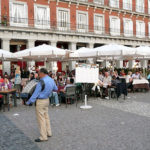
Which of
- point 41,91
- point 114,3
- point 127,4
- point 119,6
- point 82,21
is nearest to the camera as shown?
point 41,91

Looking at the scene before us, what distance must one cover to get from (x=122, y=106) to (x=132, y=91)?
5300 mm

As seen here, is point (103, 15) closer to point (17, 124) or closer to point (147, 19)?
point (147, 19)

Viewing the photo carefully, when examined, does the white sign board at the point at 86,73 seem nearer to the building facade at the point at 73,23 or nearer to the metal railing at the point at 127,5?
the building facade at the point at 73,23

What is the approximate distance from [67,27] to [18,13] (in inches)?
217

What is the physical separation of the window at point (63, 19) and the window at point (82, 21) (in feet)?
4.58

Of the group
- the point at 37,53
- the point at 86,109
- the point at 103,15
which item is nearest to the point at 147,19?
the point at 103,15

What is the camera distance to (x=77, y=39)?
23578 mm

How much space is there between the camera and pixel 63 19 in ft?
78.1

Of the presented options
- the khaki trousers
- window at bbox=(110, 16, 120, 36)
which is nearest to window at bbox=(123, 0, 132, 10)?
window at bbox=(110, 16, 120, 36)

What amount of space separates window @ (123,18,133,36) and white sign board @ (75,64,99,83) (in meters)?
20.6

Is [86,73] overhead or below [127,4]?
below

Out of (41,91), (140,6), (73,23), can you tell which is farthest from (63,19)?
(41,91)

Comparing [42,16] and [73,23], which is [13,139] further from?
[73,23]

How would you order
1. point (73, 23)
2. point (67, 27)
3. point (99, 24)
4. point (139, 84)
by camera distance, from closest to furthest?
point (139, 84)
point (67, 27)
point (73, 23)
point (99, 24)
